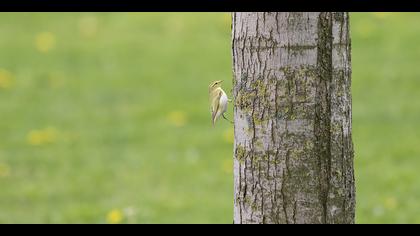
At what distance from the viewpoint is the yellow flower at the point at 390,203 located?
22.5ft

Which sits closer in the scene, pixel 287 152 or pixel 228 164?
pixel 287 152

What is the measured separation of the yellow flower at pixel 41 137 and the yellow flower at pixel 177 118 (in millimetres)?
1415

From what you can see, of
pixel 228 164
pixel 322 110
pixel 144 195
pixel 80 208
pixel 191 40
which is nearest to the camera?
pixel 322 110

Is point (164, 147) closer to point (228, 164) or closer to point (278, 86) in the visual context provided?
point (228, 164)

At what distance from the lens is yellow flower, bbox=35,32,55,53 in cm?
1195

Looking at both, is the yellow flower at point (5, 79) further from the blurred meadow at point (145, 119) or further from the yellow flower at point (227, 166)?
the yellow flower at point (227, 166)

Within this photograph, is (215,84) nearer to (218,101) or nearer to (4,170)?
(218,101)

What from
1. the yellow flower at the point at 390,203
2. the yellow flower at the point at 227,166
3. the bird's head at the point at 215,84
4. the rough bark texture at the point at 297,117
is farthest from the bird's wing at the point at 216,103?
the yellow flower at the point at 227,166

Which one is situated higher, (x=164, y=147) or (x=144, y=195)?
(x=164, y=147)

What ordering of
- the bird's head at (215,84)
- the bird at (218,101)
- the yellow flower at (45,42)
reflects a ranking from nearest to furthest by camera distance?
the bird at (218,101) < the bird's head at (215,84) < the yellow flower at (45,42)

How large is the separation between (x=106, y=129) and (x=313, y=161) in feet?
20.9

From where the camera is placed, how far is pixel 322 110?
11.2 feet
